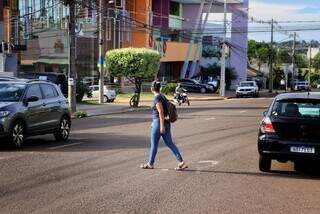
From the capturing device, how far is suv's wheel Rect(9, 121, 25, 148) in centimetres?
1518

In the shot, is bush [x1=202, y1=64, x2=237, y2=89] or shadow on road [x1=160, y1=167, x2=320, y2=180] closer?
shadow on road [x1=160, y1=167, x2=320, y2=180]

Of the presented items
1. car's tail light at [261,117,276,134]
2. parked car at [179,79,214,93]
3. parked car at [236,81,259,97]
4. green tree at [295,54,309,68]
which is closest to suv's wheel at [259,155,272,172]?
car's tail light at [261,117,276,134]

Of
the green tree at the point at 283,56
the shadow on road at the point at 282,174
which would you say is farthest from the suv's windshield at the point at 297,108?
the green tree at the point at 283,56

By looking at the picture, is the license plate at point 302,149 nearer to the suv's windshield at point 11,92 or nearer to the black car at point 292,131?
the black car at point 292,131

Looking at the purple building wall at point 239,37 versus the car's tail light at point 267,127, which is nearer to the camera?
the car's tail light at point 267,127

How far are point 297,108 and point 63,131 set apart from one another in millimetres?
7899

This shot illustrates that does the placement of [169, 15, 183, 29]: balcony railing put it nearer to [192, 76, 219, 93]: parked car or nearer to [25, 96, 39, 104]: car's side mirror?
[192, 76, 219, 93]: parked car

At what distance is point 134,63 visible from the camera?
4178cm

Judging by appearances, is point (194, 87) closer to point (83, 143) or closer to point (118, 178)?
point (83, 143)

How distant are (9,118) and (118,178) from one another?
4791mm

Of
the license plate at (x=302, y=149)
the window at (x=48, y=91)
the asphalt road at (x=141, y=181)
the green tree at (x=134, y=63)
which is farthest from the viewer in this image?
the green tree at (x=134, y=63)

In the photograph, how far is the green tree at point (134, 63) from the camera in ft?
137

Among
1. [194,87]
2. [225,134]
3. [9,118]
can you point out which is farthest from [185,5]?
[9,118]

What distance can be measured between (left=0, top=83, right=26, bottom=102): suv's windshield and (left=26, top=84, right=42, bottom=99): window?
214 mm
